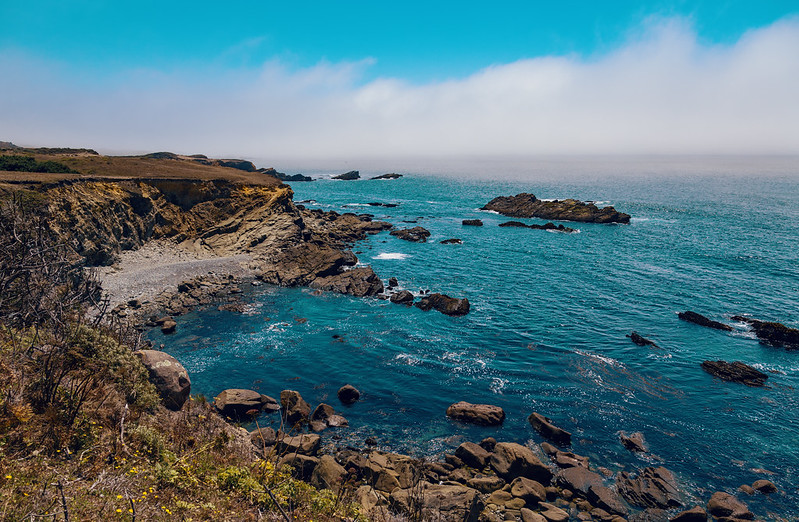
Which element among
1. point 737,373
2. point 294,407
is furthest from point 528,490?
point 737,373

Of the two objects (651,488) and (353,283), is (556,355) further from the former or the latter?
(353,283)

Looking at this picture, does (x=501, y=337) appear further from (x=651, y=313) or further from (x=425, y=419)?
(x=651, y=313)

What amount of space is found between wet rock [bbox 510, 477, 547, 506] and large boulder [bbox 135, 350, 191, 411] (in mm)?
15228

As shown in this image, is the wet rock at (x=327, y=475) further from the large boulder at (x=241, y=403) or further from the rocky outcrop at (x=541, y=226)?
the rocky outcrop at (x=541, y=226)

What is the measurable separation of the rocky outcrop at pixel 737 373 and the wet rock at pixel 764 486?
38.4 ft

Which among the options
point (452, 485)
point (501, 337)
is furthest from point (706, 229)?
point (452, 485)

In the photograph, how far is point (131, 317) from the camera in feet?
119

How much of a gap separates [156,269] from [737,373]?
5648 cm

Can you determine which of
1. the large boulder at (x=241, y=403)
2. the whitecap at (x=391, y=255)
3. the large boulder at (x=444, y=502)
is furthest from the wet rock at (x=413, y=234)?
the large boulder at (x=444, y=502)

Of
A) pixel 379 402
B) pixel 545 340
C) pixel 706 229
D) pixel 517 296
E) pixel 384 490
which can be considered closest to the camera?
pixel 384 490

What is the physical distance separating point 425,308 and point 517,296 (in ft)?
37.2

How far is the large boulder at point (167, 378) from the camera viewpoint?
1638cm

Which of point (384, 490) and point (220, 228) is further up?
point (220, 228)

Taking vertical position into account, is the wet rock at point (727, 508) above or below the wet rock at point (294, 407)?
below
